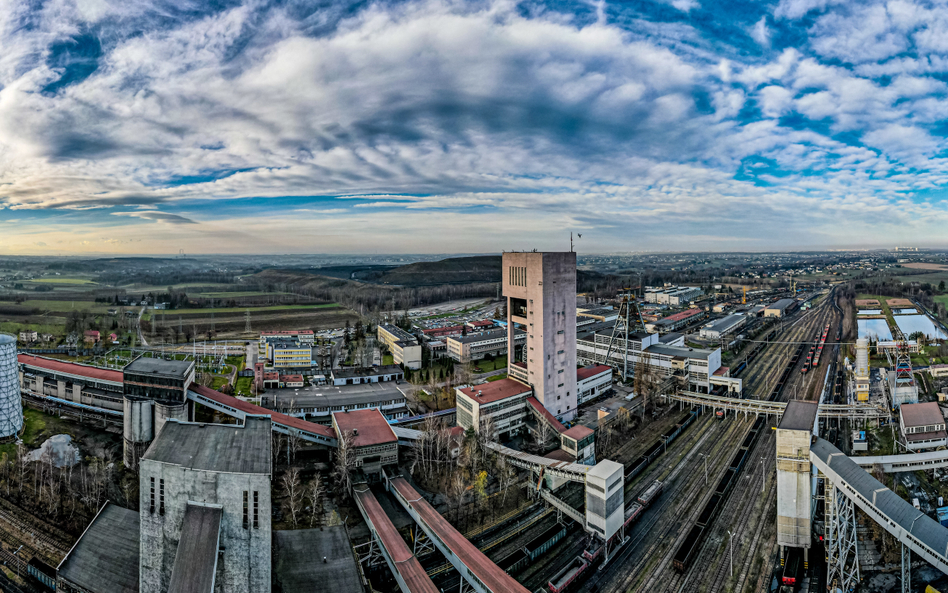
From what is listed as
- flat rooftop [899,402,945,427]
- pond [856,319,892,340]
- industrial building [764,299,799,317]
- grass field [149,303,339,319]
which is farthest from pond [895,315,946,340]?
grass field [149,303,339,319]

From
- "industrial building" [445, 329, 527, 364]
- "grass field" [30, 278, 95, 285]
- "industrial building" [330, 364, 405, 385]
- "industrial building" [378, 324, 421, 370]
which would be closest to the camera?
"industrial building" [330, 364, 405, 385]

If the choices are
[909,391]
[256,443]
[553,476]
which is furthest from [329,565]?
[909,391]

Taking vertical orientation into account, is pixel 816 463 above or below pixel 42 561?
above

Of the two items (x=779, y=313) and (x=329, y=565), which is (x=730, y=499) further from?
(x=779, y=313)

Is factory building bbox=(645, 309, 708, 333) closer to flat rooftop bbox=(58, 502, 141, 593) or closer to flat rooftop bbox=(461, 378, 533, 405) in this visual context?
flat rooftop bbox=(461, 378, 533, 405)

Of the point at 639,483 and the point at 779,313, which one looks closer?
the point at 639,483

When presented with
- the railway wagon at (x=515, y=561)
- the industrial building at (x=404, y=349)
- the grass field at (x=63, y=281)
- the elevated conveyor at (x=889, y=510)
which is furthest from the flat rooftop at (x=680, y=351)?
the grass field at (x=63, y=281)
